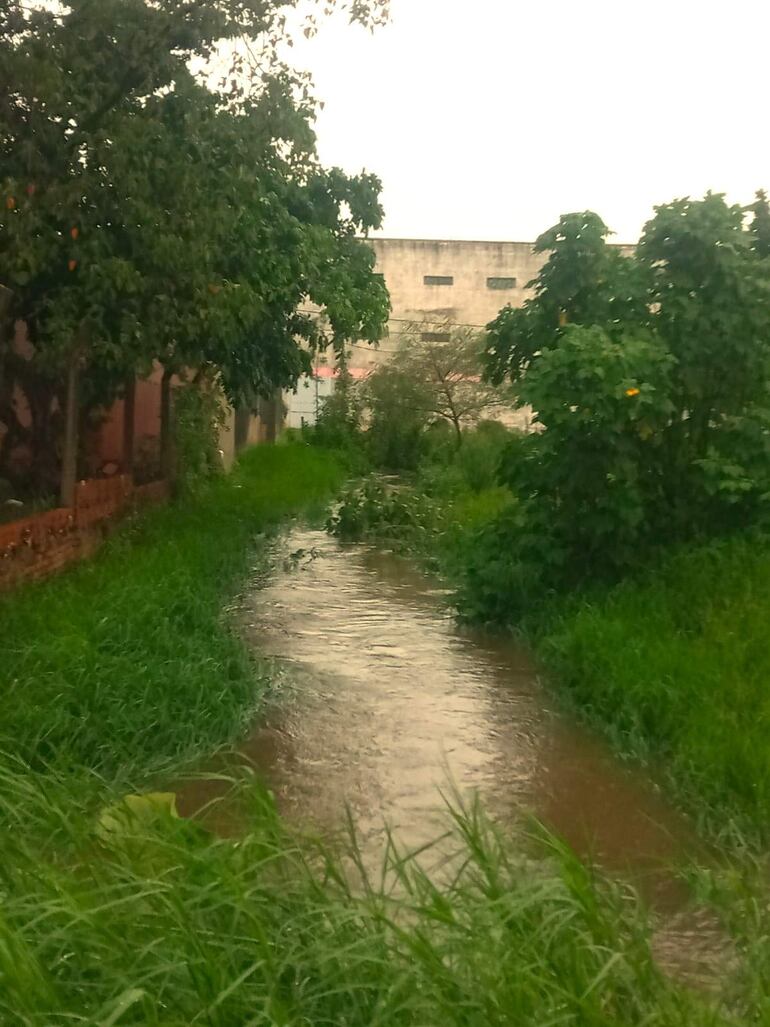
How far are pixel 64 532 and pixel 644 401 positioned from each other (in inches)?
177

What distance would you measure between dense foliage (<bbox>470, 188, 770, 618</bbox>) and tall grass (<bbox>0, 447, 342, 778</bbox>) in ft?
7.88

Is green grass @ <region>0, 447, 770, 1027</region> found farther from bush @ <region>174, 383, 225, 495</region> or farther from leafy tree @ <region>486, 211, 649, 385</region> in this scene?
bush @ <region>174, 383, 225, 495</region>

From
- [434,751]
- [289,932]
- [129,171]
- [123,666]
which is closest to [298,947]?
[289,932]

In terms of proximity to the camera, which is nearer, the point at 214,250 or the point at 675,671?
the point at 675,671

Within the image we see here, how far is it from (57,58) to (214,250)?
163 centimetres

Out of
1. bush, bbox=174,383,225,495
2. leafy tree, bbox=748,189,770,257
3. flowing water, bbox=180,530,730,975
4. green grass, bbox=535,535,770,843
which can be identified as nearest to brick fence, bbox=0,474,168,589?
flowing water, bbox=180,530,730,975

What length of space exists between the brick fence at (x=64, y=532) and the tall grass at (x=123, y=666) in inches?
8.4

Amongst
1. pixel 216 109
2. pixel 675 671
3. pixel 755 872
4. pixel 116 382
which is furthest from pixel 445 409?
pixel 755 872

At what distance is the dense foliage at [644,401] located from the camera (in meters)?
7.18

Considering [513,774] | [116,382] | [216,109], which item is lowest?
[513,774]

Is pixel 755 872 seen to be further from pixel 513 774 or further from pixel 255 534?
pixel 255 534

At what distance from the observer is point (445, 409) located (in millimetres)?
22484

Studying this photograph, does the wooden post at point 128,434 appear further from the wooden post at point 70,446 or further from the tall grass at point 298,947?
the tall grass at point 298,947

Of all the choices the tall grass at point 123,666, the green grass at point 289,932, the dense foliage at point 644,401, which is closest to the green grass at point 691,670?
the dense foliage at point 644,401
